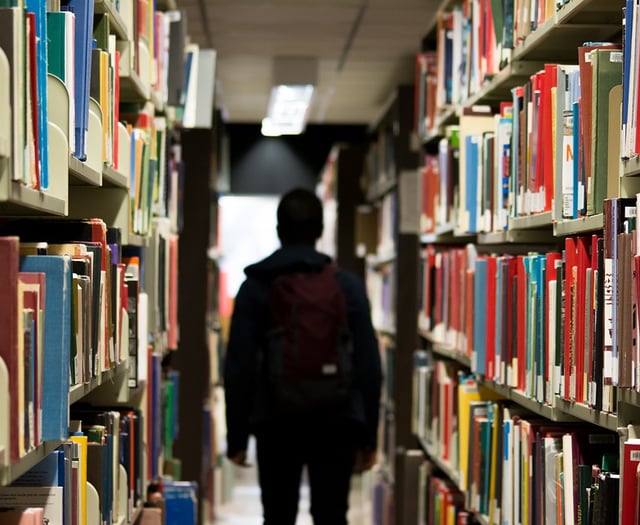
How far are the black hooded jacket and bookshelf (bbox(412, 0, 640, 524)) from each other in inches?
11.6

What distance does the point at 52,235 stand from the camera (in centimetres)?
221

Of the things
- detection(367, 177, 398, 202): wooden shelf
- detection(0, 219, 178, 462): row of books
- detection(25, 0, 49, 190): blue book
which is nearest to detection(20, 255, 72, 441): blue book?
detection(0, 219, 178, 462): row of books

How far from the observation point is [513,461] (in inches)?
104

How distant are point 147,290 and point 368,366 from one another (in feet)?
2.67

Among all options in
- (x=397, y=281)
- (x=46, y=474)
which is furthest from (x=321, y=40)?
(x=46, y=474)

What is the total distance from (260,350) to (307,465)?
15.9 inches

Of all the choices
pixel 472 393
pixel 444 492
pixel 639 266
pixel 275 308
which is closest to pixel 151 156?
pixel 275 308

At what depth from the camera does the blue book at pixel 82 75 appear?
193 centimetres

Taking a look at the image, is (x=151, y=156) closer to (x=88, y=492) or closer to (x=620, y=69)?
(x=88, y=492)

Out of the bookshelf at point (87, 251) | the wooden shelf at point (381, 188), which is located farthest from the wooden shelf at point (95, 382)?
the wooden shelf at point (381, 188)

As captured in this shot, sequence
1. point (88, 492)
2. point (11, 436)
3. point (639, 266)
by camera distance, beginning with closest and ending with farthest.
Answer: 1. point (11, 436)
2. point (639, 266)
3. point (88, 492)

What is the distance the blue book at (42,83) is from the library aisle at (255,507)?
4.40 metres

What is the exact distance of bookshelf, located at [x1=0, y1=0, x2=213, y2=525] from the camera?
1434 millimetres

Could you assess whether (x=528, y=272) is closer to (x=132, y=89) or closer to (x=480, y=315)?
(x=480, y=315)
